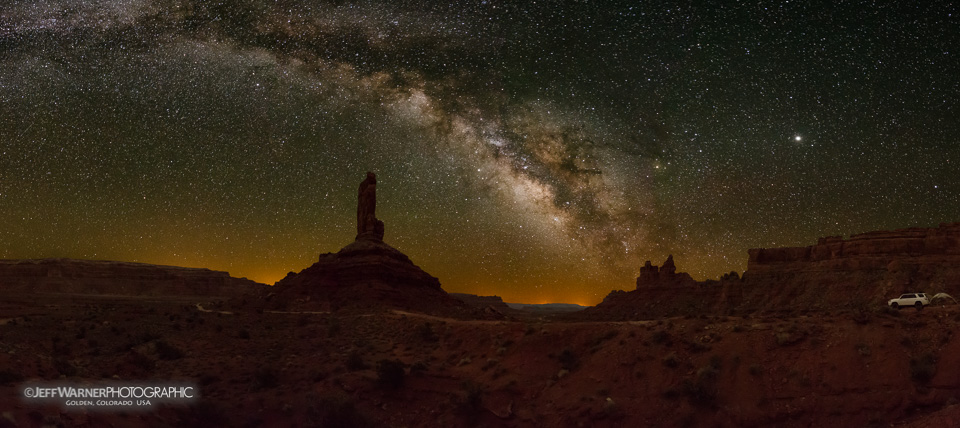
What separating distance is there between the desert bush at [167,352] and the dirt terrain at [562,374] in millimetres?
80

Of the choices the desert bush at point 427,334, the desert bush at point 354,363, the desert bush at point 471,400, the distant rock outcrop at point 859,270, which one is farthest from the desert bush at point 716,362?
the distant rock outcrop at point 859,270

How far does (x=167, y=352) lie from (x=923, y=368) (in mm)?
29719

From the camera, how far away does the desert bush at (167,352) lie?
2641 centimetres

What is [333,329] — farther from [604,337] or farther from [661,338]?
[661,338]

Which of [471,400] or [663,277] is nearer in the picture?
[471,400]

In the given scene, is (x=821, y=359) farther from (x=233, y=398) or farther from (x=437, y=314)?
(x=437, y=314)

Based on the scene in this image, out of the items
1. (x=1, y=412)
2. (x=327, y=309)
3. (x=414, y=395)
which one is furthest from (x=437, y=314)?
(x=1, y=412)

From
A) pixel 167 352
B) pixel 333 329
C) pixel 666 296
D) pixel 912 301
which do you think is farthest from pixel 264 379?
pixel 666 296

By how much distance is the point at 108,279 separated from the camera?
120 meters

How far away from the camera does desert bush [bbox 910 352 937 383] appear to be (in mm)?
18469

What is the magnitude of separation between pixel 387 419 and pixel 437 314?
22.3 metres

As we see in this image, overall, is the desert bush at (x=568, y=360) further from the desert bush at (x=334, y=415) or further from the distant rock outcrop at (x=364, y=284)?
the distant rock outcrop at (x=364, y=284)

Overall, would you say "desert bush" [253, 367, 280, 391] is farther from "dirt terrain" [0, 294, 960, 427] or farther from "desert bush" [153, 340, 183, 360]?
"desert bush" [153, 340, 183, 360]

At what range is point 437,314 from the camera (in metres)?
43.8
